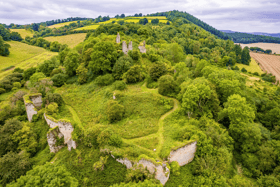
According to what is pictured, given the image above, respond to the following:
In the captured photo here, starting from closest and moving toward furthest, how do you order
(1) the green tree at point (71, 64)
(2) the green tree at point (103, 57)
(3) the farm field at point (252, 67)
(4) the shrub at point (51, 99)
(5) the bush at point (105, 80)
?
(4) the shrub at point (51, 99)
(5) the bush at point (105, 80)
(2) the green tree at point (103, 57)
(1) the green tree at point (71, 64)
(3) the farm field at point (252, 67)

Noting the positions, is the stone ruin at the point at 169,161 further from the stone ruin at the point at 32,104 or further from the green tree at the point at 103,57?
the green tree at the point at 103,57

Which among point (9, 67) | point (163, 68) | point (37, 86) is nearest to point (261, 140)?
point (163, 68)

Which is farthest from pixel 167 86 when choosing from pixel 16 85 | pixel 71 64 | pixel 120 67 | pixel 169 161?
pixel 16 85

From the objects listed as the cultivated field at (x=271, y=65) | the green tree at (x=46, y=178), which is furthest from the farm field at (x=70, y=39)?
the cultivated field at (x=271, y=65)

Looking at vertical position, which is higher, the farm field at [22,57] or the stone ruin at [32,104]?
the farm field at [22,57]

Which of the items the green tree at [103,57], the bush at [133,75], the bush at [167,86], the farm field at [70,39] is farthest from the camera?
the farm field at [70,39]

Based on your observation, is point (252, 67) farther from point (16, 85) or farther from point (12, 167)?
point (16, 85)

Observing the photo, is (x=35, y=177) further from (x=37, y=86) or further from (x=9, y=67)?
(x=9, y=67)

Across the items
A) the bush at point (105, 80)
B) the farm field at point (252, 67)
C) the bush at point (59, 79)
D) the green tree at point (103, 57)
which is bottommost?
the farm field at point (252, 67)
